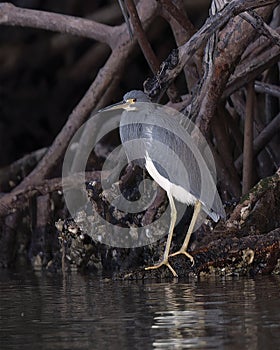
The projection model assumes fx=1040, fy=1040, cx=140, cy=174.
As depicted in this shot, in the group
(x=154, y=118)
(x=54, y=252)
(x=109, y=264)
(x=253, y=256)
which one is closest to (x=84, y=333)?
(x=253, y=256)

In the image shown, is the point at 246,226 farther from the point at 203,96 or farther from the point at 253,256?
the point at 203,96

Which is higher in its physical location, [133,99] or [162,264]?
[133,99]

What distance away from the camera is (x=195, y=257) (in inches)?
200

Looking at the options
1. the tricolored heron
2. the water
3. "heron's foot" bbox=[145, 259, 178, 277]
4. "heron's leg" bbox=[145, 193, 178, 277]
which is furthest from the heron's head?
the water

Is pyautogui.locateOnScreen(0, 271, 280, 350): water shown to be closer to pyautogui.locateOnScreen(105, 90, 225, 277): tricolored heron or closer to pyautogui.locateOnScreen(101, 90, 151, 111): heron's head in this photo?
pyautogui.locateOnScreen(105, 90, 225, 277): tricolored heron

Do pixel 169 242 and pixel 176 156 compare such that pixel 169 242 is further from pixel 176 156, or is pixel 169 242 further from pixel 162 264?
pixel 176 156

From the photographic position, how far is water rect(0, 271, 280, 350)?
9.98 ft

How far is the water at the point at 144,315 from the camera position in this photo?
3043mm

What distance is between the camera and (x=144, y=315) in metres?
3.62

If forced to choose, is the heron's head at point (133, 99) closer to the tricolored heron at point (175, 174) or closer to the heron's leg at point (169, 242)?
the tricolored heron at point (175, 174)

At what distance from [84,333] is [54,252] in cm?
380

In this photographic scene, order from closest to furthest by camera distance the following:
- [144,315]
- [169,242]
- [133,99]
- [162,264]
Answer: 1. [144,315]
2. [162,264]
3. [169,242]
4. [133,99]

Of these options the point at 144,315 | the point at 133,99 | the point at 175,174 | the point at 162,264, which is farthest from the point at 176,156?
the point at 144,315

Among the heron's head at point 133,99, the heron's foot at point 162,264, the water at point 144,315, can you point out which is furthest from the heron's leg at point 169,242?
the heron's head at point 133,99
